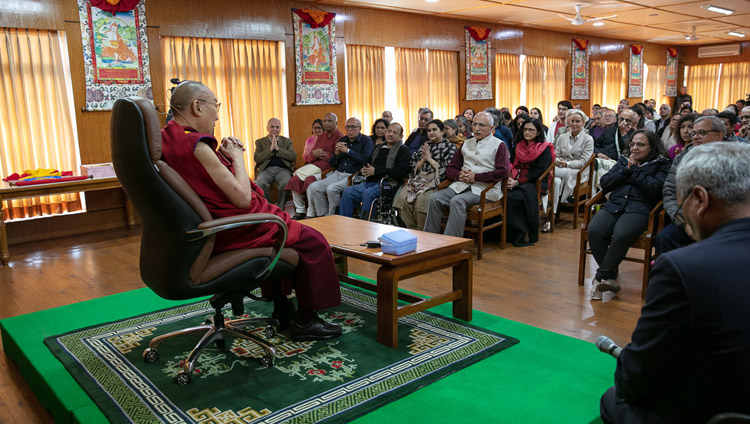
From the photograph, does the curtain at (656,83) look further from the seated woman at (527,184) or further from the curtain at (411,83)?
the seated woman at (527,184)

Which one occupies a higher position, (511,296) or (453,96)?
(453,96)

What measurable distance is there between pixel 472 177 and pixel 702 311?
11.7 feet

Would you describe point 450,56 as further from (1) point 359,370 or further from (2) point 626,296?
(1) point 359,370

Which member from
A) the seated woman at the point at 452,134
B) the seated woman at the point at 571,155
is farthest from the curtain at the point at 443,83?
the seated woman at the point at 452,134

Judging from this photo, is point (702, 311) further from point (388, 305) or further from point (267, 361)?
point (267, 361)

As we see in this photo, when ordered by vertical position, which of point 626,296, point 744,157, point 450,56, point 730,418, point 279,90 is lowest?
point 626,296

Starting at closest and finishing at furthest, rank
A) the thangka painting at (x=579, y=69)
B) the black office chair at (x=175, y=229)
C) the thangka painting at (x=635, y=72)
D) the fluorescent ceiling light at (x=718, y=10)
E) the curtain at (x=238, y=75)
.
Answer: the black office chair at (x=175, y=229) → the curtain at (x=238, y=75) → the fluorescent ceiling light at (x=718, y=10) → the thangka painting at (x=579, y=69) → the thangka painting at (x=635, y=72)

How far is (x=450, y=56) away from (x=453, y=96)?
638 mm

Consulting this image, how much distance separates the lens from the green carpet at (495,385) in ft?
7.00

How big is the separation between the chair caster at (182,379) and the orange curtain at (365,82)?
235 inches

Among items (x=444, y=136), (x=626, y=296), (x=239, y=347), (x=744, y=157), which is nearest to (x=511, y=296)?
(x=626, y=296)

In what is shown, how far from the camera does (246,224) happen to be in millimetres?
2330

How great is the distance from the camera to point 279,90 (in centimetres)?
722

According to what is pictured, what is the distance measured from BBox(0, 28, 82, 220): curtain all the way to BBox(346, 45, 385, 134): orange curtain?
11.7ft
